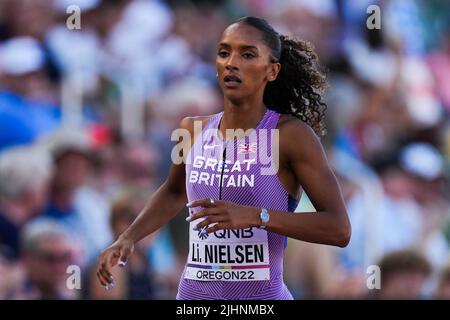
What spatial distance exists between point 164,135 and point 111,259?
335 cm

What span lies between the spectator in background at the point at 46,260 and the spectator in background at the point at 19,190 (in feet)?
0.29

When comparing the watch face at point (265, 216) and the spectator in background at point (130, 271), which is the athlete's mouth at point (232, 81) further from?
the spectator in background at point (130, 271)

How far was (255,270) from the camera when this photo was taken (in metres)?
4.47

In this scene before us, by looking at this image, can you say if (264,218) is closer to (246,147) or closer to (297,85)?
(246,147)

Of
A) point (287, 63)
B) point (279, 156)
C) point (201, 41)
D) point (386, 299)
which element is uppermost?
point (201, 41)

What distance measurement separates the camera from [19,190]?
24.5ft

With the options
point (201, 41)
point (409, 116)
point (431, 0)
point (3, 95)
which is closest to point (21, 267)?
point (3, 95)

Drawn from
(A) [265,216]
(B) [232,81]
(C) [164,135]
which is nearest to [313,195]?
(A) [265,216]

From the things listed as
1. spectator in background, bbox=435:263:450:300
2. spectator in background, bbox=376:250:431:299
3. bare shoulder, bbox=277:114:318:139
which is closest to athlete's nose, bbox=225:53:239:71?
bare shoulder, bbox=277:114:318:139

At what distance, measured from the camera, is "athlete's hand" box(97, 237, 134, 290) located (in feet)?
14.4

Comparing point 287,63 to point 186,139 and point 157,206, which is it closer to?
point 186,139

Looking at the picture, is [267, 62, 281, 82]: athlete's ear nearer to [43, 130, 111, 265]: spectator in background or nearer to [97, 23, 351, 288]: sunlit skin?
[97, 23, 351, 288]: sunlit skin
